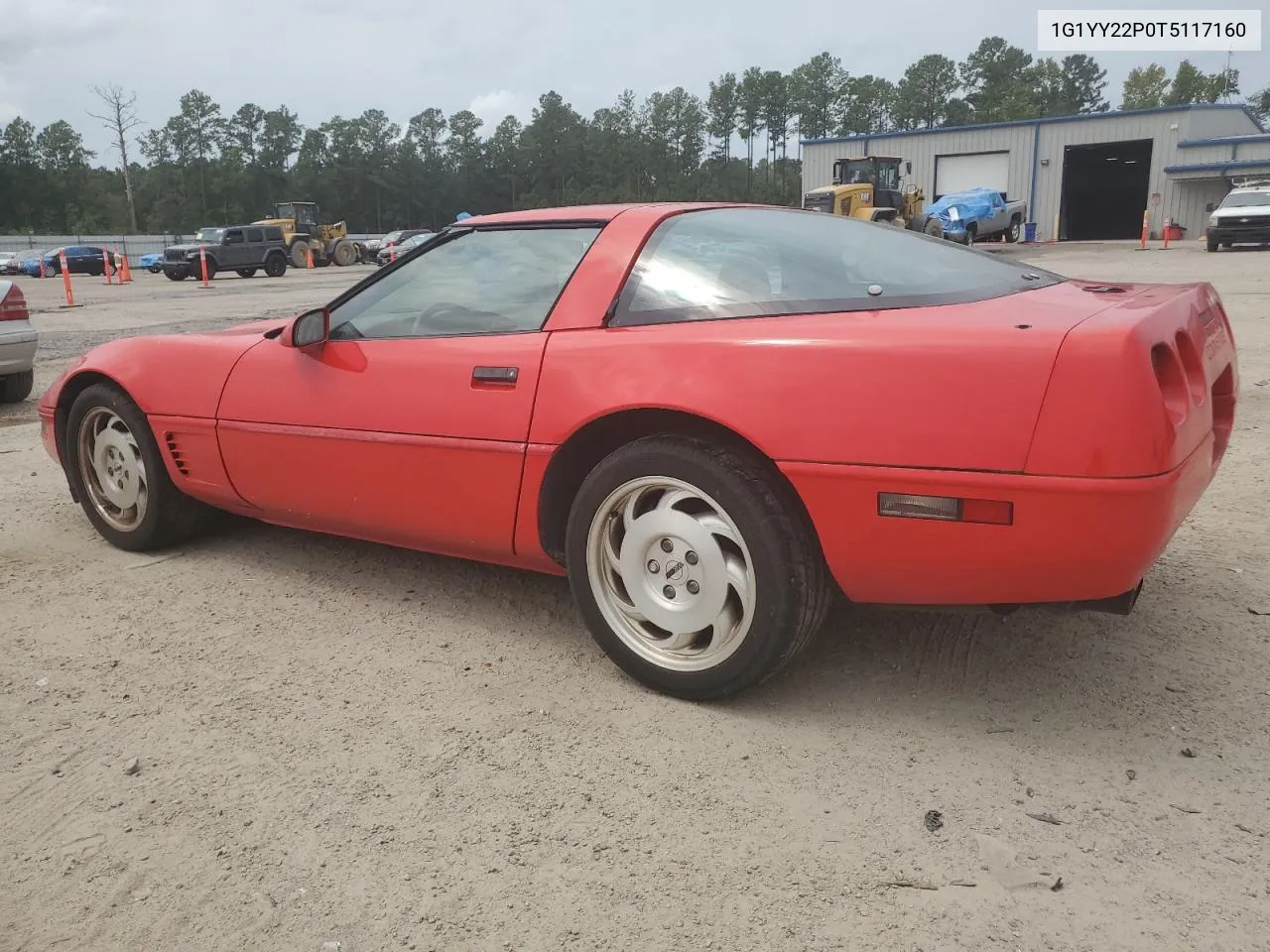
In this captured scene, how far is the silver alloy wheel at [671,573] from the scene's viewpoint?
248 centimetres

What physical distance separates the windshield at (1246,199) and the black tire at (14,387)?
88.8ft

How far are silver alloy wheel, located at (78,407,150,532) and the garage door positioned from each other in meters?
42.3

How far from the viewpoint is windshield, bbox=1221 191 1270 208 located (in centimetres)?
2495

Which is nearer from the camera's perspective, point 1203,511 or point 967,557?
point 967,557

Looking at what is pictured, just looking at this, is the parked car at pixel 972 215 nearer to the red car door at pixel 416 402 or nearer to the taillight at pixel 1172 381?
the red car door at pixel 416 402

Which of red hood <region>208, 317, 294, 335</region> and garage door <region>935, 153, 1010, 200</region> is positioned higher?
garage door <region>935, 153, 1010, 200</region>

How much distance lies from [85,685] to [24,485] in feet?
9.13

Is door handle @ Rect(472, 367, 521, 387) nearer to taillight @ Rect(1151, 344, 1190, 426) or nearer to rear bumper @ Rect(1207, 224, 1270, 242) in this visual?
taillight @ Rect(1151, 344, 1190, 426)

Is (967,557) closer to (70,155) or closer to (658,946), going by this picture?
(658,946)

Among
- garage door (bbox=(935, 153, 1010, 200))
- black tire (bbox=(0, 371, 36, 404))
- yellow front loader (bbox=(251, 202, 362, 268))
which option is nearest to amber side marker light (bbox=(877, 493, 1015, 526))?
black tire (bbox=(0, 371, 36, 404))

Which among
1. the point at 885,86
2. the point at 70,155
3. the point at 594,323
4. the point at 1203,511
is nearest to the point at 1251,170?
the point at 1203,511

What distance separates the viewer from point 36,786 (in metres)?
2.27

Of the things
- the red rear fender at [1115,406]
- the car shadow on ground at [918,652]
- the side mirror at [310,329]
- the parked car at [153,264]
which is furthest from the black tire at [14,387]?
the parked car at [153,264]

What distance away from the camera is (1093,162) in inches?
1711
